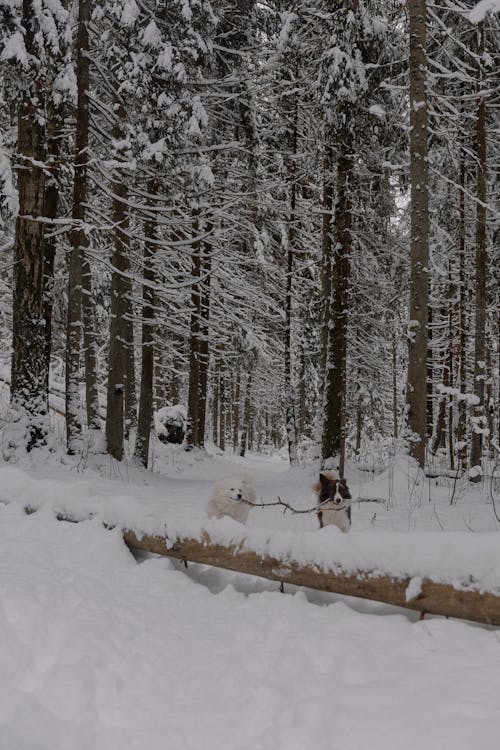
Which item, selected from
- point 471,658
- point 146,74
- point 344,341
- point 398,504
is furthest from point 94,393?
point 471,658

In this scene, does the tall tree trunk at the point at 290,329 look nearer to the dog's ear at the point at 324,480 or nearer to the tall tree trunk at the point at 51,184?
the tall tree trunk at the point at 51,184

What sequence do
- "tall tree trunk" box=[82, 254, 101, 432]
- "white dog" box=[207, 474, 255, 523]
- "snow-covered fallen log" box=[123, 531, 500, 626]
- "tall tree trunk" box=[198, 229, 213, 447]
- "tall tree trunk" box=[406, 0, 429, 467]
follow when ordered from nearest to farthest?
1. "snow-covered fallen log" box=[123, 531, 500, 626]
2. "white dog" box=[207, 474, 255, 523]
3. "tall tree trunk" box=[406, 0, 429, 467]
4. "tall tree trunk" box=[82, 254, 101, 432]
5. "tall tree trunk" box=[198, 229, 213, 447]

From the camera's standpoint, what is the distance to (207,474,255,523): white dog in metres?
5.74

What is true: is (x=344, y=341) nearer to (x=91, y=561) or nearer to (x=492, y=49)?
(x=492, y=49)

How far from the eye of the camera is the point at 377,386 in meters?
21.9

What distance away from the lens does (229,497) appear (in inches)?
224

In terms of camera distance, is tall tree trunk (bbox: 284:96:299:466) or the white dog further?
tall tree trunk (bbox: 284:96:299:466)

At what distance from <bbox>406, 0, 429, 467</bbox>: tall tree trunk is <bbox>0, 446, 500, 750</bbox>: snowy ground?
5.71 m

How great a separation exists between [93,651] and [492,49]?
1444cm

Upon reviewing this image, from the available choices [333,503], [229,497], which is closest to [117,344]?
[229,497]

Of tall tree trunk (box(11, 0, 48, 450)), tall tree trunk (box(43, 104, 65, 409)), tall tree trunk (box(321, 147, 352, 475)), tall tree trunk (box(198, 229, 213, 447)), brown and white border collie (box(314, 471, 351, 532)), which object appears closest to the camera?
brown and white border collie (box(314, 471, 351, 532))

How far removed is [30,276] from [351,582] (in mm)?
8793

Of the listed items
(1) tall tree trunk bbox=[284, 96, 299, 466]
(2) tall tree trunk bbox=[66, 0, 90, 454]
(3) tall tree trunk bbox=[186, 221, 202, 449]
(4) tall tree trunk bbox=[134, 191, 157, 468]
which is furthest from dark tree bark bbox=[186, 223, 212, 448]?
(2) tall tree trunk bbox=[66, 0, 90, 454]

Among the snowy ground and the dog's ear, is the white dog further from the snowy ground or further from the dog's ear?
the snowy ground
